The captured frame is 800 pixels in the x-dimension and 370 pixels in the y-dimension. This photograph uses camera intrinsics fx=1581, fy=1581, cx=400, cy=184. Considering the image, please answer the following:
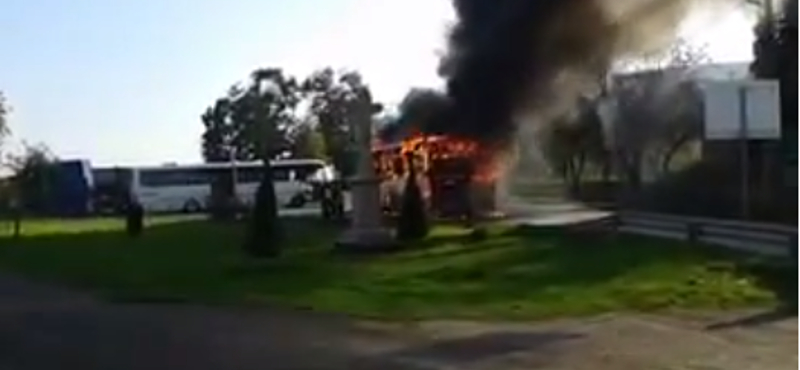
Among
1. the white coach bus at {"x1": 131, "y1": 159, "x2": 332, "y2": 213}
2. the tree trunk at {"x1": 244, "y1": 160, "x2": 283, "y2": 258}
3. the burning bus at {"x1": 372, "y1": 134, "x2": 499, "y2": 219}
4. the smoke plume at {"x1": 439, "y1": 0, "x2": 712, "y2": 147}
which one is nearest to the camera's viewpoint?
the smoke plume at {"x1": 439, "y1": 0, "x2": 712, "y2": 147}

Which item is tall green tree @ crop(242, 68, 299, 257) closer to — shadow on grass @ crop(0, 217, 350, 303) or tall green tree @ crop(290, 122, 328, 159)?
tall green tree @ crop(290, 122, 328, 159)

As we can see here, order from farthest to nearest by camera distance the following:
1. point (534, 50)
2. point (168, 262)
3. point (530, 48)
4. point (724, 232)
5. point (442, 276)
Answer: point (168, 262) → point (724, 232) → point (530, 48) → point (534, 50) → point (442, 276)

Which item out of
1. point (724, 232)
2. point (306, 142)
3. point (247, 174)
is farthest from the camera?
point (306, 142)

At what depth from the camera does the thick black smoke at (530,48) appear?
67.5ft

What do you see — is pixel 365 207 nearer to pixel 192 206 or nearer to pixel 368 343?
pixel 368 343

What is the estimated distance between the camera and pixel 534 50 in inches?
909

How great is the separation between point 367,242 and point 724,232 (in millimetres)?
6171

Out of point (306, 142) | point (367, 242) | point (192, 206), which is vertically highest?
point (306, 142)

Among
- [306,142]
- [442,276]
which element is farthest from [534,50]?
[306,142]

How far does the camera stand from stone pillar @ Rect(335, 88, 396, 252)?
27734 mm

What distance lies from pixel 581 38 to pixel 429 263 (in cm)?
506

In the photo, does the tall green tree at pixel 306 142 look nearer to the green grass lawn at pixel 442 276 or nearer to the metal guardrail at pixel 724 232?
the metal guardrail at pixel 724 232

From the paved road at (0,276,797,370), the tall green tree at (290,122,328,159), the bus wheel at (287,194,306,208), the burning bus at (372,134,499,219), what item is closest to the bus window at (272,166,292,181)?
the bus wheel at (287,194,306,208)

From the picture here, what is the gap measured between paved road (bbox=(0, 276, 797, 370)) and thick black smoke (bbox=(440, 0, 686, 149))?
16.4 feet
